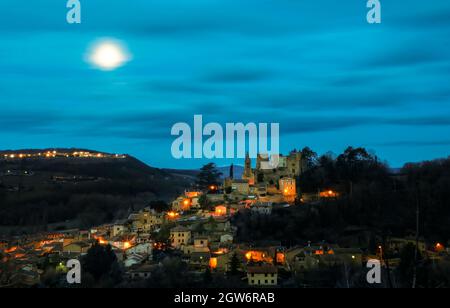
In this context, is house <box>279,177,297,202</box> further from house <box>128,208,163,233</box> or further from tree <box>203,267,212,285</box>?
tree <box>203,267,212,285</box>

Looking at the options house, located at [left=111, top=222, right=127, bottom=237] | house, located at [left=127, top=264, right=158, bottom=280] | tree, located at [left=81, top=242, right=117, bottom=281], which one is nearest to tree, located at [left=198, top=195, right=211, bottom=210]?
house, located at [left=111, top=222, right=127, bottom=237]

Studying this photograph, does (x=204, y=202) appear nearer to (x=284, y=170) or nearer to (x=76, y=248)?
(x=284, y=170)

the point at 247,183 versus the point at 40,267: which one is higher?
the point at 247,183

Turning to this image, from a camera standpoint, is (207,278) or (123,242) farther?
(123,242)

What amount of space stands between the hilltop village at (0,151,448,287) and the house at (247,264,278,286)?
0.10 ft

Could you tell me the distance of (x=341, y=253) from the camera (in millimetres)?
19453

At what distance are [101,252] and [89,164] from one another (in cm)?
4976

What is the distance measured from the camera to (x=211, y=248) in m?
21.8

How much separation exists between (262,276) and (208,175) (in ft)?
57.8

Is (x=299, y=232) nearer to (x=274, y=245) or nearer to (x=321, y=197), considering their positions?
(x=274, y=245)

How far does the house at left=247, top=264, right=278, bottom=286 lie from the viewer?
16.8 metres

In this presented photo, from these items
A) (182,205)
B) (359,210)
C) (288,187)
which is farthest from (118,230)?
Result: (359,210)
